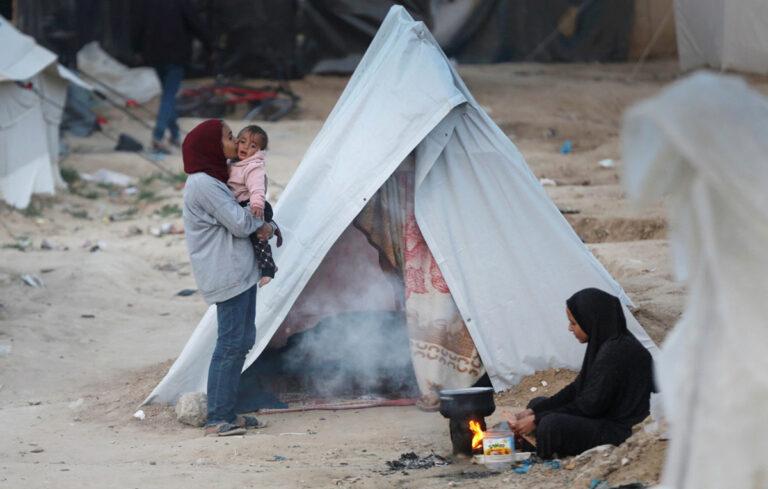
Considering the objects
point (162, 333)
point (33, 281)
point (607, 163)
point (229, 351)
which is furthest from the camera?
point (607, 163)

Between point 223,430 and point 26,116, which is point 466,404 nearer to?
point 223,430

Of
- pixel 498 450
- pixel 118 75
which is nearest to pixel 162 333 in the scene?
pixel 498 450

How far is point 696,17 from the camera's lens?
12.9 metres

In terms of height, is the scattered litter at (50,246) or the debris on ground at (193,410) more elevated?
the scattered litter at (50,246)

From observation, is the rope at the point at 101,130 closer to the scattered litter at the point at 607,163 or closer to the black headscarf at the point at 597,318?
the scattered litter at the point at 607,163

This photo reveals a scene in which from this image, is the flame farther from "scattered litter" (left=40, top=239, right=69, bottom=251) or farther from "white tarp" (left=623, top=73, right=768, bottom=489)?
"scattered litter" (left=40, top=239, right=69, bottom=251)

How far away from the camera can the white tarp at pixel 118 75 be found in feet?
52.6

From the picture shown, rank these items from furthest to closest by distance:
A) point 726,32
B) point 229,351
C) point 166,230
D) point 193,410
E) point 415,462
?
point 726,32, point 166,230, point 193,410, point 229,351, point 415,462

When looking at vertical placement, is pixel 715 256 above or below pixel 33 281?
below

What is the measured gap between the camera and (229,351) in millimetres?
5898

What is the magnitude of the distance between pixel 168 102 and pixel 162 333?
547 centimetres

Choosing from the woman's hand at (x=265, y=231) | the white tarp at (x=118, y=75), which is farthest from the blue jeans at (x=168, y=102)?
the woman's hand at (x=265, y=231)

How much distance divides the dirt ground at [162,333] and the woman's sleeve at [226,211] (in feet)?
3.29

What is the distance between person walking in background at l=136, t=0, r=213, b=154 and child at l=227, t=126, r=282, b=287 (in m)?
Result: 7.82
